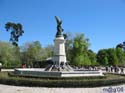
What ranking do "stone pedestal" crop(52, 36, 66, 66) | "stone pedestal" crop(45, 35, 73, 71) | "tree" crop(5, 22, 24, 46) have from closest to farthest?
"stone pedestal" crop(45, 35, 73, 71) < "stone pedestal" crop(52, 36, 66, 66) < "tree" crop(5, 22, 24, 46)

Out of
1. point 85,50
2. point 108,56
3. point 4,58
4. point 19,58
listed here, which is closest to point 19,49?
point 19,58

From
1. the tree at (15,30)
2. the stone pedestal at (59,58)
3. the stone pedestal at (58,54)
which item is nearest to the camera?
the stone pedestal at (59,58)

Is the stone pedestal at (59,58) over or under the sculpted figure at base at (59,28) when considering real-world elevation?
under

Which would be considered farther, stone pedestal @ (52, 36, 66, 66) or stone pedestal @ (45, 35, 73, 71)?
stone pedestal @ (52, 36, 66, 66)

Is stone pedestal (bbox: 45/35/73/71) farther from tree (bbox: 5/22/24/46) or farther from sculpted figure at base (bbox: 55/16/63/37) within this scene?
tree (bbox: 5/22/24/46)

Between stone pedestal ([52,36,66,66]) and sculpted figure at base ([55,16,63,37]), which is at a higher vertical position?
sculpted figure at base ([55,16,63,37])

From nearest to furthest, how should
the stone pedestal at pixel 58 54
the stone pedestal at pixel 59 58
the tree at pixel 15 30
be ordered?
1. the stone pedestal at pixel 59 58
2. the stone pedestal at pixel 58 54
3. the tree at pixel 15 30

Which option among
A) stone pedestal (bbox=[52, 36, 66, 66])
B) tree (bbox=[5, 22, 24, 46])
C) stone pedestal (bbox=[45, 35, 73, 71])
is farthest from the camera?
tree (bbox=[5, 22, 24, 46])

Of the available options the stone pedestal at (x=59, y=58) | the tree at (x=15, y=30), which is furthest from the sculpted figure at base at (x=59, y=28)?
the tree at (x=15, y=30)

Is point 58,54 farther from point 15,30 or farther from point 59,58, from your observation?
point 15,30

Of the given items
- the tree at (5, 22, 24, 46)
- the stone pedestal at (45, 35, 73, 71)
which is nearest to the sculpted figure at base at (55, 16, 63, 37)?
the stone pedestal at (45, 35, 73, 71)

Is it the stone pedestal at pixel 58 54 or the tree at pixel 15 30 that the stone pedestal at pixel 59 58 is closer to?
the stone pedestal at pixel 58 54

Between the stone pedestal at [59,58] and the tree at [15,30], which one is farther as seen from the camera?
the tree at [15,30]

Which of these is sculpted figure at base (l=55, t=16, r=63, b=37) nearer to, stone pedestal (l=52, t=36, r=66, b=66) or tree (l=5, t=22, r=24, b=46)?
stone pedestal (l=52, t=36, r=66, b=66)
